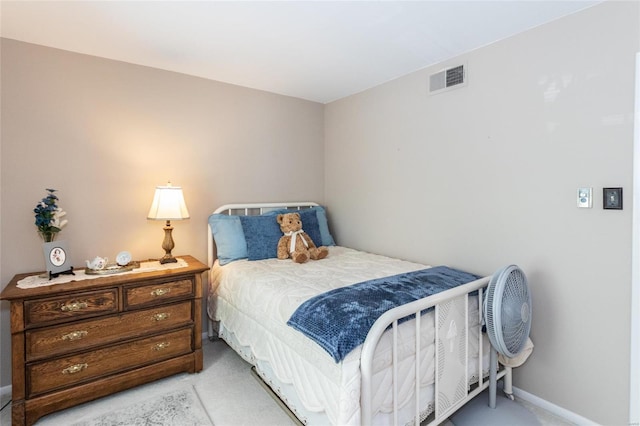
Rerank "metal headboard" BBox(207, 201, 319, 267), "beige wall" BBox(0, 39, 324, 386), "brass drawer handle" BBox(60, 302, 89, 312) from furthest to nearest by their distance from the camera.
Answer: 1. "metal headboard" BBox(207, 201, 319, 267)
2. "beige wall" BBox(0, 39, 324, 386)
3. "brass drawer handle" BBox(60, 302, 89, 312)

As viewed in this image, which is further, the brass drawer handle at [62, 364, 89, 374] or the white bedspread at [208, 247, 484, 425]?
the brass drawer handle at [62, 364, 89, 374]

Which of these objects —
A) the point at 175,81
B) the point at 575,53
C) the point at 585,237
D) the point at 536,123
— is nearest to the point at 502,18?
the point at 575,53

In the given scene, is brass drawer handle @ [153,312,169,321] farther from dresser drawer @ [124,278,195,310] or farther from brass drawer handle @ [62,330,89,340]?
brass drawer handle @ [62,330,89,340]

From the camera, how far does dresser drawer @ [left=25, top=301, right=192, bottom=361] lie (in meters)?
1.82

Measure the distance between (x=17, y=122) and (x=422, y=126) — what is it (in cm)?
297

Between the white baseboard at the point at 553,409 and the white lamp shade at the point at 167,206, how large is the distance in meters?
2.69

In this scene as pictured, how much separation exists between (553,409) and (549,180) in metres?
1.40

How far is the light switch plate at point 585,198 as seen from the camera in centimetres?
178

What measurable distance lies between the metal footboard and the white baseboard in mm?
386

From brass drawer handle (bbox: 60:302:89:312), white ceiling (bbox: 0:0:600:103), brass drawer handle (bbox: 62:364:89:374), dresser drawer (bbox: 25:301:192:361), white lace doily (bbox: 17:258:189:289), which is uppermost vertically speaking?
white ceiling (bbox: 0:0:600:103)

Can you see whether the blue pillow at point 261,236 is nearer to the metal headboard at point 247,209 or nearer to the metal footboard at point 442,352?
the metal headboard at point 247,209

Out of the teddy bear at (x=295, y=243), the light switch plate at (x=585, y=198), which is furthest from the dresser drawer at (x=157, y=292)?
the light switch plate at (x=585, y=198)

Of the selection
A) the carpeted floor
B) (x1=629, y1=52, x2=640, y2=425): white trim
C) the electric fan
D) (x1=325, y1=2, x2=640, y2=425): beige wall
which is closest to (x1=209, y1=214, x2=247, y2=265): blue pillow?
the carpeted floor

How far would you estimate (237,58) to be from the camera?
2.46 metres
